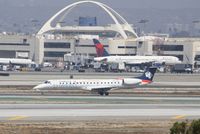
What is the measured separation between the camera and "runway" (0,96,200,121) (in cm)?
6788

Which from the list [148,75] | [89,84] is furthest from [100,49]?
[89,84]

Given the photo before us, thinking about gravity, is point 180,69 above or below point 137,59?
below

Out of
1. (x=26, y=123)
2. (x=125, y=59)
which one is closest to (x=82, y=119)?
(x=26, y=123)

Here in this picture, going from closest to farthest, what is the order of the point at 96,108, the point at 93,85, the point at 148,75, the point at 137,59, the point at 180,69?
1. the point at 96,108
2. the point at 93,85
3. the point at 148,75
4. the point at 180,69
5. the point at 137,59

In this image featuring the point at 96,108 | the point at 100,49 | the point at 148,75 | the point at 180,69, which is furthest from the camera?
the point at 100,49

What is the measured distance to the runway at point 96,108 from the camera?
223ft

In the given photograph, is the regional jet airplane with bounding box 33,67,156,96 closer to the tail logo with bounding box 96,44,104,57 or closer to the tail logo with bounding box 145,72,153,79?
the tail logo with bounding box 145,72,153,79

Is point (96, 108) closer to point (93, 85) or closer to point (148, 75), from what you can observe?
point (93, 85)

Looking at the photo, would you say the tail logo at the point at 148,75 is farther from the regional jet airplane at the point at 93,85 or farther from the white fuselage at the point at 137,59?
the white fuselage at the point at 137,59

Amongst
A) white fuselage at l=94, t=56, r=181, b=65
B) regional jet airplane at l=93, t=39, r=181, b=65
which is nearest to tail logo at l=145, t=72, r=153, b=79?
regional jet airplane at l=93, t=39, r=181, b=65

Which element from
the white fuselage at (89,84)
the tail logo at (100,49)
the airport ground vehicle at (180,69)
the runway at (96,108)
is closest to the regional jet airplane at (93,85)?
the white fuselage at (89,84)

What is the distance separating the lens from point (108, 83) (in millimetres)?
97688

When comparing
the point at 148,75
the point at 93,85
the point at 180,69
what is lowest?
the point at 93,85

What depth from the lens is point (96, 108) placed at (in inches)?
2945
